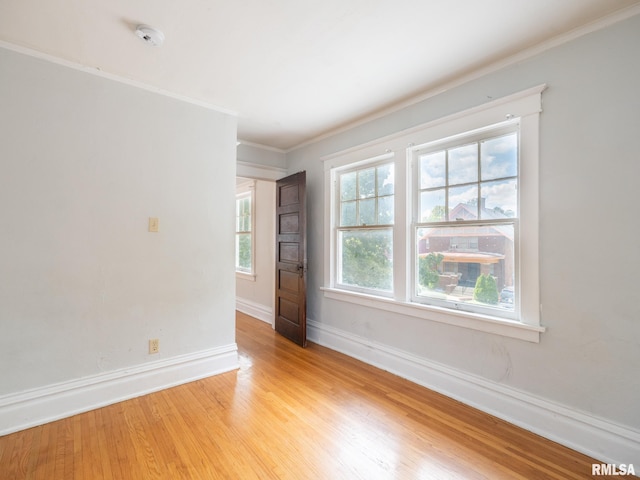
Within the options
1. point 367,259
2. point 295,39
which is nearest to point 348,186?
point 367,259

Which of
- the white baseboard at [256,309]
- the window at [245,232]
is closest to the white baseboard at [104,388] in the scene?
the white baseboard at [256,309]

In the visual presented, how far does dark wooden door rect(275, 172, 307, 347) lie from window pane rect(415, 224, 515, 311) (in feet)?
4.72

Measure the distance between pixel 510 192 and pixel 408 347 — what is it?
5.21 ft

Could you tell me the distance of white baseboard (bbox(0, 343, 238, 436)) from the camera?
1991mm

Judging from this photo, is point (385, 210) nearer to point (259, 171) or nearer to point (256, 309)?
point (259, 171)

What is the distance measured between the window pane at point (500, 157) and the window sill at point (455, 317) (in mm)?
1091

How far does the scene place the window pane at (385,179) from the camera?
303cm

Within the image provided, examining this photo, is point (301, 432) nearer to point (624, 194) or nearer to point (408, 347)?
point (408, 347)

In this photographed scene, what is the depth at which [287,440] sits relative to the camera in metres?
1.88

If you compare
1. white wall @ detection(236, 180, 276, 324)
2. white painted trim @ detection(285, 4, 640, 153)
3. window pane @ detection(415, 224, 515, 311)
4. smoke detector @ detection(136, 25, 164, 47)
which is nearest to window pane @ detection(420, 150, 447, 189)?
window pane @ detection(415, 224, 515, 311)

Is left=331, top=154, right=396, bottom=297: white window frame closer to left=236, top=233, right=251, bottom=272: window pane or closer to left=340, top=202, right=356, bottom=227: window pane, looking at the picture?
left=340, top=202, right=356, bottom=227: window pane

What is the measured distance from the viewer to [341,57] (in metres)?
2.15

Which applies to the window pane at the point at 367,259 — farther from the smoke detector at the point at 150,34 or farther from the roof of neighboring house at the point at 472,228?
the smoke detector at the point at 150,34

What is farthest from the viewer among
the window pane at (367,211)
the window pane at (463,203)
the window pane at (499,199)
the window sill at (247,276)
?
the window sill at (247,276)
